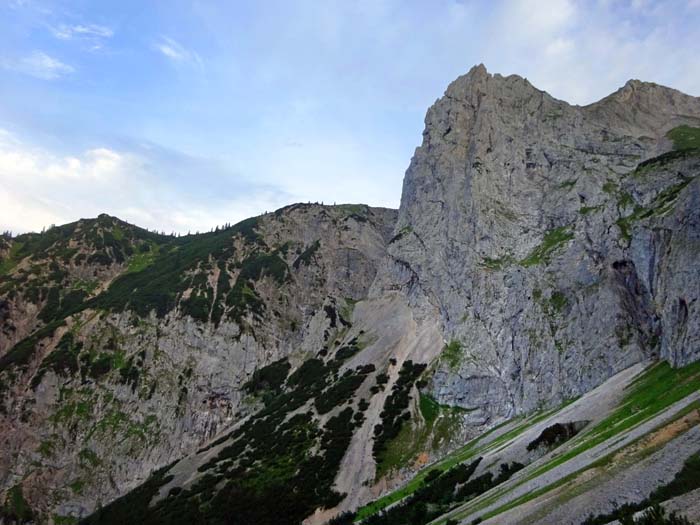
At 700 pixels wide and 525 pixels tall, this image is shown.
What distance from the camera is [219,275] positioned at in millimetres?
168000

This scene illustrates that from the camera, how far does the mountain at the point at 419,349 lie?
144ft

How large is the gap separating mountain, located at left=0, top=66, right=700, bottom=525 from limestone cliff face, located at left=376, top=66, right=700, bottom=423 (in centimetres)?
45

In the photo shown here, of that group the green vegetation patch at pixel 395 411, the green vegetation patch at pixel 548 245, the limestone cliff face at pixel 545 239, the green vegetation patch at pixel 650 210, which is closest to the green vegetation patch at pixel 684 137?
the limestone cliff face at pixel 545 239

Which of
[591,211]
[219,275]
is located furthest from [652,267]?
[219,275]

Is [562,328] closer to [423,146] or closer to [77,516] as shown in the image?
[423,146]

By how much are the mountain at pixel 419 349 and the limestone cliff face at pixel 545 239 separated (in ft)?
1.47

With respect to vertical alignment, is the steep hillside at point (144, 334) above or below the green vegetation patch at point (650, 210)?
above

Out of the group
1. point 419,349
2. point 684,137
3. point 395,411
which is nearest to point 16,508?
point 395,411

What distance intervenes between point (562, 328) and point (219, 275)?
115428mm

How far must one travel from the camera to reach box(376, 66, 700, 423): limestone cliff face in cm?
6650

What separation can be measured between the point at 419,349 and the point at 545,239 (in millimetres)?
32558

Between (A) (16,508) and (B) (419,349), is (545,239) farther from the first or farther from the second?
(A) (16,508)

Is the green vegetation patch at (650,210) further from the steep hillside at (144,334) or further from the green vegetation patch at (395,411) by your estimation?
the steep hillside at (144,334)

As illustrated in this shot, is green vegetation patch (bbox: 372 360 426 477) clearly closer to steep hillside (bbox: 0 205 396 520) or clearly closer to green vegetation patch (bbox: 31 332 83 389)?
steep hillside (bbox: 0 205 396 520)
